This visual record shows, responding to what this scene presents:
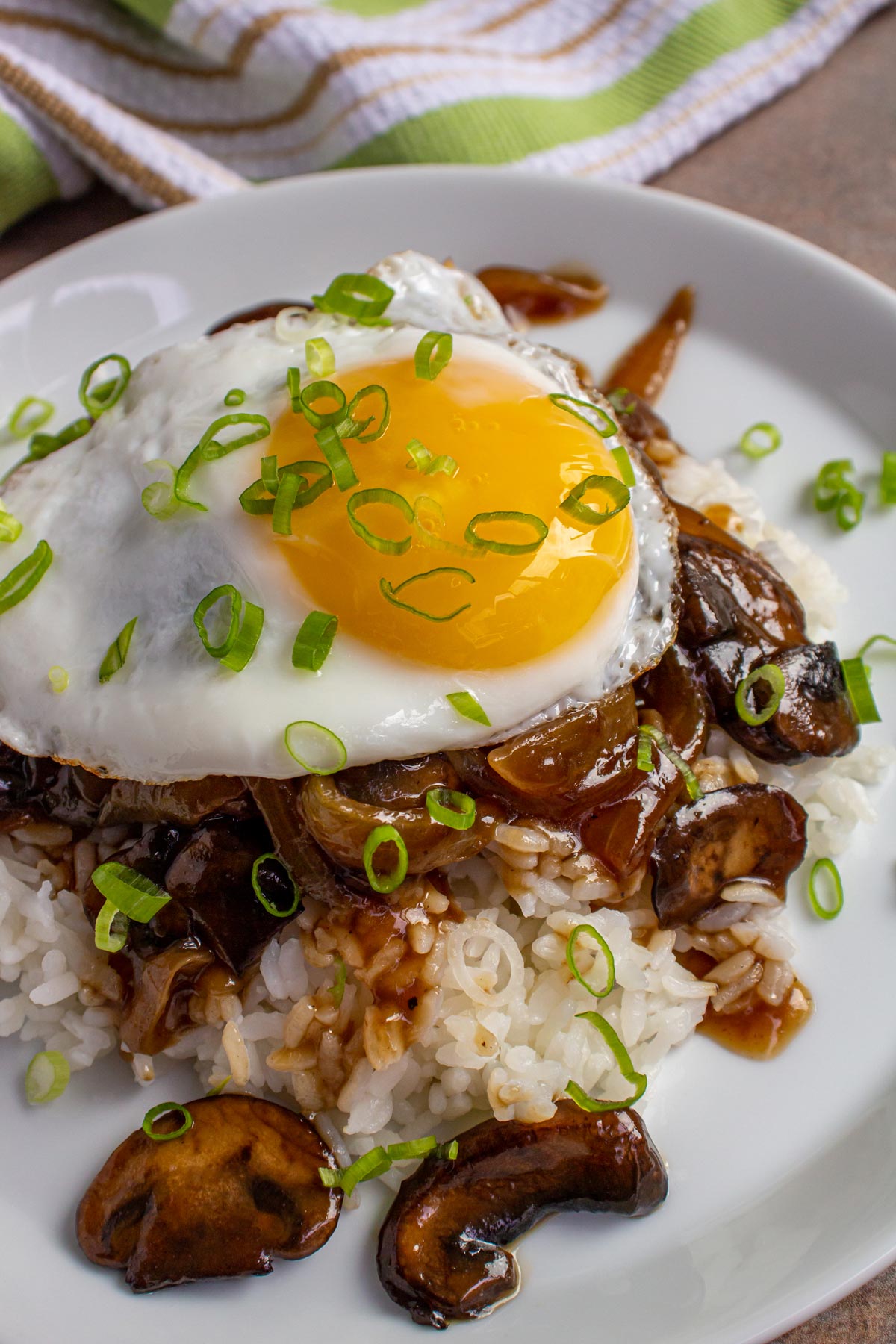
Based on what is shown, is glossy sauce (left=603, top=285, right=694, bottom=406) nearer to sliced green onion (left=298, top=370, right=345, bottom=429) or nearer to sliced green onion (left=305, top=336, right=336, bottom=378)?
sliced green onion (left=305, top=336, right=336, bottom=378)

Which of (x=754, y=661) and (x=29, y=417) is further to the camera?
(x=29, y=417)

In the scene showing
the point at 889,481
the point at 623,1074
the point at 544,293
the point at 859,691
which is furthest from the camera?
the point at 544,293

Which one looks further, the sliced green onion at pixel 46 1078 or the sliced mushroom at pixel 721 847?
the sliced mushroom at pixel 721 847

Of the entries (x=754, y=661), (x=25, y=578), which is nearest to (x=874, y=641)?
(x=754, y=661)

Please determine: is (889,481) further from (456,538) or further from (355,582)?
(355,582)

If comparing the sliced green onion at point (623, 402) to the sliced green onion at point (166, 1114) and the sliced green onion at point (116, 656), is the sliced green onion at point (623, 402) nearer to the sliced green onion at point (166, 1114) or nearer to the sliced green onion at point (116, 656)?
the sliced green onion at point (116, 656)

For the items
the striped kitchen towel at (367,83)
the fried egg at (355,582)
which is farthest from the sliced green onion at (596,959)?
the striped kitchen towel at (367,83)

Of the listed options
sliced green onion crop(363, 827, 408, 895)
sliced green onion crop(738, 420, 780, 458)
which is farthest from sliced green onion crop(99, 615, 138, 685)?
sliced green onion crop(738, 420, 780, 458)
